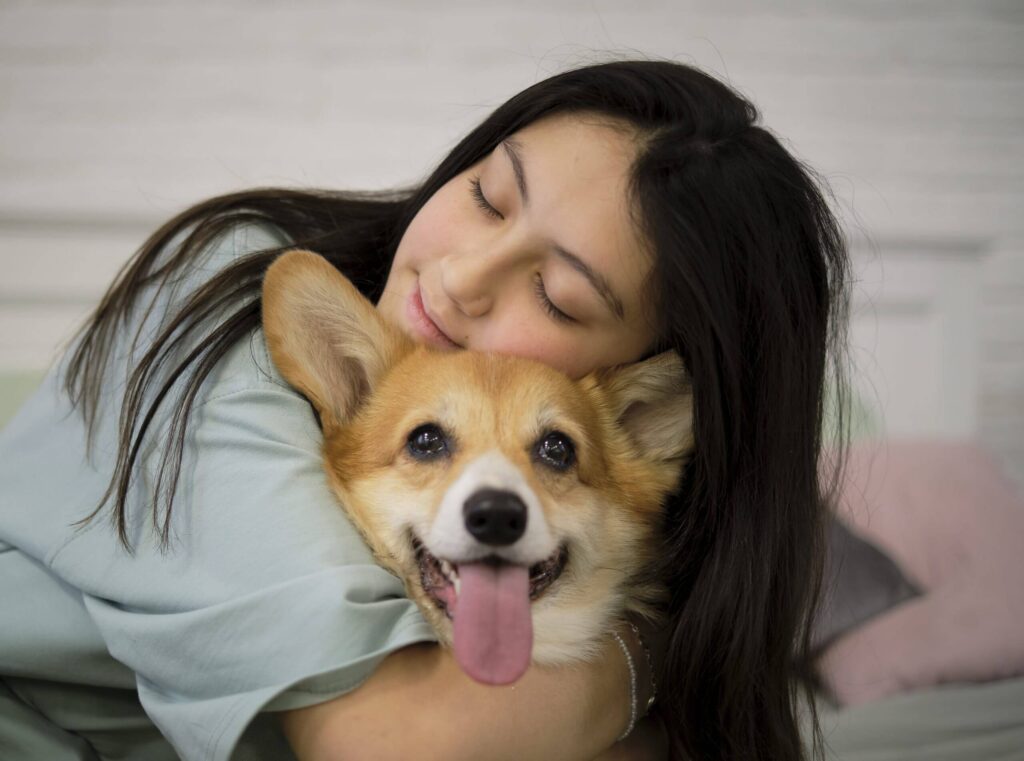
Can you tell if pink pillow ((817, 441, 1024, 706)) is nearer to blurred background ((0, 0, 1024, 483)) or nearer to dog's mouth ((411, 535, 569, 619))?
blurred background ((0, 0, 1024, 483))

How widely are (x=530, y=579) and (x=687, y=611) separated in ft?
0.81

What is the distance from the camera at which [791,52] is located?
277cm

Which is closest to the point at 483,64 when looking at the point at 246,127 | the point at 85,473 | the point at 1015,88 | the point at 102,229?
the point at 246,127

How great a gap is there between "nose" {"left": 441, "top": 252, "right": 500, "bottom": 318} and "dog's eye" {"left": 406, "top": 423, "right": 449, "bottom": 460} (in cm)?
17

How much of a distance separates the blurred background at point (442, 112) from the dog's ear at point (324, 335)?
4.37 feet

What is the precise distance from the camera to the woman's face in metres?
1.20

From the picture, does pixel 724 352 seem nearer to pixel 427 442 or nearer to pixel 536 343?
pixel 536 343

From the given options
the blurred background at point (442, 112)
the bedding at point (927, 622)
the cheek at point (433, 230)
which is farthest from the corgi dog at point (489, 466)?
the blurred background at point (442, 112)

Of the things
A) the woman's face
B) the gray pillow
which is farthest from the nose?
the gray pillow

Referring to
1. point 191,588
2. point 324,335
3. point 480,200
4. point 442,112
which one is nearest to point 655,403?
point 480,200

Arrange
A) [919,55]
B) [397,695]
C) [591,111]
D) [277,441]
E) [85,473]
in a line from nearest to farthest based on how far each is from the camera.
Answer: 1. [397,695]
2. [277,441]
3. [85,473]
4. [591,111]
5. [919,55]

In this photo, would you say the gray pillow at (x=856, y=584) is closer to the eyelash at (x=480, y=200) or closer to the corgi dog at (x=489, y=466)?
the corgi dog at (x=489, y=466)

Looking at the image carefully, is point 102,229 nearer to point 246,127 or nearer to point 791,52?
point 246,127

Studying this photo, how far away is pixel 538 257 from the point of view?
4.02ft
